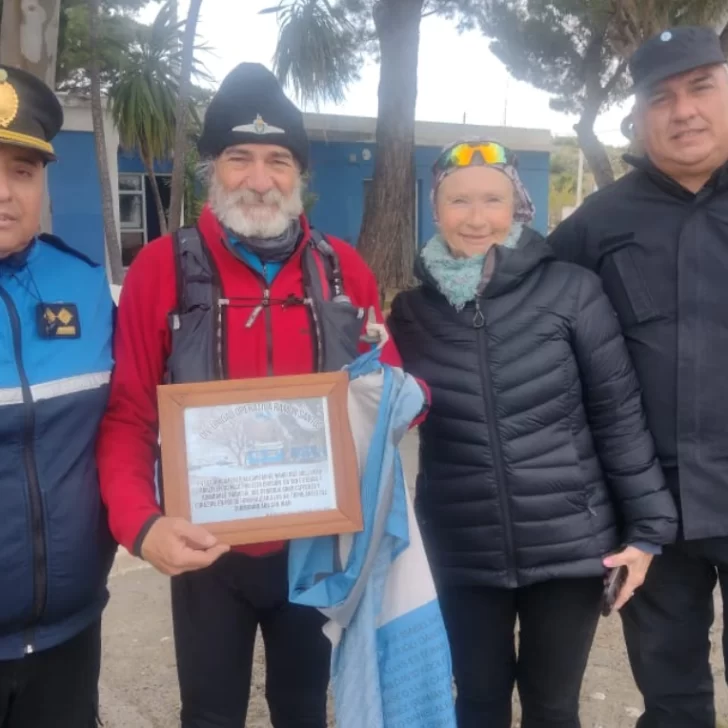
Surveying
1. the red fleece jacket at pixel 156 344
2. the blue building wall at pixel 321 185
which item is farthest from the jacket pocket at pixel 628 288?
the blue building wall at pixel 321 185

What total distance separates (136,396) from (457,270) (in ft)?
2.96

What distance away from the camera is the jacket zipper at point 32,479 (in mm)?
1839

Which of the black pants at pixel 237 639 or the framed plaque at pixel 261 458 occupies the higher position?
the framed plaque at pixel 261 458

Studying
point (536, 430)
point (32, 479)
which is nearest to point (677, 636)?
point (536, 430)

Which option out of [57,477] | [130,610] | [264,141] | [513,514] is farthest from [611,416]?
[130,610]

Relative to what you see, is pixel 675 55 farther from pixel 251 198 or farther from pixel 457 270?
pixel 251 198

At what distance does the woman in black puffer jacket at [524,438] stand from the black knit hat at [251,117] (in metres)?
0.44

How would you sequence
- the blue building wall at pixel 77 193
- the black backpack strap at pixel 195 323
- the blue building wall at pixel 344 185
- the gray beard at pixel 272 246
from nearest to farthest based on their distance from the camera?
the black backpack strap at pixel 195 323
the gray beard at pixel 272 246
the blue building wall at pixel 77 193
the blue building wall at pixel 344 185

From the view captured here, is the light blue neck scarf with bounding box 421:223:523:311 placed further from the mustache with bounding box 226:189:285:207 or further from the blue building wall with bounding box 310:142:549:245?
the blue building wall with bounding box 310:142:549:245

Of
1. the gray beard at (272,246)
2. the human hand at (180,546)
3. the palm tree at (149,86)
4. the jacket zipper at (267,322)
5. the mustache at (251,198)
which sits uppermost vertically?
the palm tree at (149,86)

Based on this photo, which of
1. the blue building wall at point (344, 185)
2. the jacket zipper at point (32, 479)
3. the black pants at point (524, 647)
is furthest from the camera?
Result: the blue building wall at point (344, 185)

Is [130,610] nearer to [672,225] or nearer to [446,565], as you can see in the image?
[446,565]

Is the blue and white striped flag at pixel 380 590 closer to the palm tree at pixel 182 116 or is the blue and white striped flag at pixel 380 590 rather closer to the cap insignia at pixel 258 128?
the cap insignia at pixel 258 128

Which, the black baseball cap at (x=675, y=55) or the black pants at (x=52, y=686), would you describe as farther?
the black baseball cap at (x=675, y=55)
